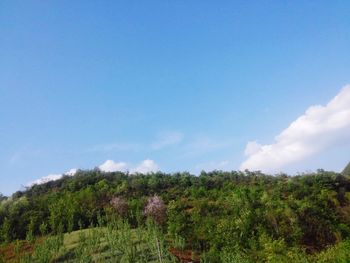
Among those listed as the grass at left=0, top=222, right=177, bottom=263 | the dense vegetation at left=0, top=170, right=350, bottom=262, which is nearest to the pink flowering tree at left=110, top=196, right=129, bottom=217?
the dense vegetation at left=0, top=170, right=350, bottom=262

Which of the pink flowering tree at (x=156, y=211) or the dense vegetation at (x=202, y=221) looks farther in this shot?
the pink flowering tree at (x=156, y=211)

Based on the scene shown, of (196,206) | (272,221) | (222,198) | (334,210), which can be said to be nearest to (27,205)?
(196,206)

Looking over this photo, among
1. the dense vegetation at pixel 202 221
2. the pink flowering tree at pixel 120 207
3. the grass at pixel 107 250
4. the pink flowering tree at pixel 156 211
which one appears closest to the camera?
the grass at pixel 107 250

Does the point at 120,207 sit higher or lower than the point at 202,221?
higher

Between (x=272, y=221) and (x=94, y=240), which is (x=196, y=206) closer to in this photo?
(x=272, y=221)

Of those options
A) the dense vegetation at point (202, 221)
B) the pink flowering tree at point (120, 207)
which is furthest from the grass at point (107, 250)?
the pink flowering tree at point (120, 207)

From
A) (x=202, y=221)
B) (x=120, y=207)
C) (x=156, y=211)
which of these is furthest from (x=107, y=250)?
(x=202, y=221)

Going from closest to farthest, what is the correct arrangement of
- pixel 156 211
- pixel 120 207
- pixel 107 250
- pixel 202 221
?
pixel 107 250 < pixel 202 221 < pixel 156 211 < pixel 120 207

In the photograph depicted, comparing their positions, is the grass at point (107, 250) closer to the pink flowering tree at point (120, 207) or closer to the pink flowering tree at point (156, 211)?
the pink flowering tree at point (156, 211)

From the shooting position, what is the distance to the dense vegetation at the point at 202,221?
29.0m

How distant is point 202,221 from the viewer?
38750 millimetres

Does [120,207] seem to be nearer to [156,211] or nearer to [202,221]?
[156,211]

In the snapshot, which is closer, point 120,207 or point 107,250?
point 107,250

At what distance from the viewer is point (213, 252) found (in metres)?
30.1
